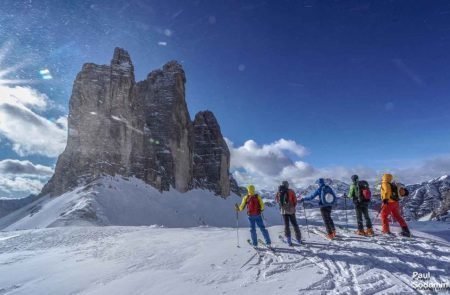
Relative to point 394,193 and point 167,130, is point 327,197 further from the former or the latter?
point 167,130

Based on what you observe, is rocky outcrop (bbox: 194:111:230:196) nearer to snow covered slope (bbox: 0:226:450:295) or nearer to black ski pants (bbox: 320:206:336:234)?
snow covered slope (bbox: 0:226:450:295)

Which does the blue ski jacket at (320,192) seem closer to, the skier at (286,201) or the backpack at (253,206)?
the skier at (286,201)

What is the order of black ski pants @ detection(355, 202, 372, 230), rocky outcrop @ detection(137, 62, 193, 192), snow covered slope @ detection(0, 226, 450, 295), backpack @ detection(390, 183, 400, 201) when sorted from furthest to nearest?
rocky outcrop @ detection(137, 62, 193, 192) → black ski pants @ detection(355, 202, 372, 230) → backpack @ detection(390, 183, 400, 201) → snow covered slope @ detection(0, 226, 450, 295)

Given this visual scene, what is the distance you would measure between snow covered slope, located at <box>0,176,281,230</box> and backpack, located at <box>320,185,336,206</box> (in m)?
27.5

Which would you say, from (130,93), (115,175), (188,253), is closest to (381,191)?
(188,253)

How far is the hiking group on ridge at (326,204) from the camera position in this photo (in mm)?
11205

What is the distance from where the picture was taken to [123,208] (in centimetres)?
4362

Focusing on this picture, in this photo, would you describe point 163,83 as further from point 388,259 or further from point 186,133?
point 388,259

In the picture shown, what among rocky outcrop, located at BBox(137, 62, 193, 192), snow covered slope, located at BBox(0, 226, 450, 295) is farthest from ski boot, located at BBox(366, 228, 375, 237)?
rocky outcrop, located at BBox(137, 62, 193, 192)

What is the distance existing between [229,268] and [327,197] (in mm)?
5661

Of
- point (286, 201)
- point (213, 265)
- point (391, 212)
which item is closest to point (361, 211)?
point (391, 212)

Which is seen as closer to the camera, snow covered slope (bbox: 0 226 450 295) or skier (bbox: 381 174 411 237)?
snow covered slope (bbox: 0 226 450 295)

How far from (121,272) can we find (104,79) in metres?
59.5

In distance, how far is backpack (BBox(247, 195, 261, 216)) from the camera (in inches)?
442
